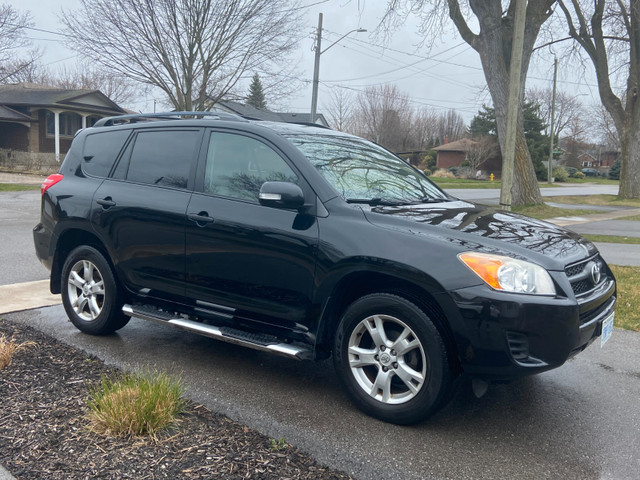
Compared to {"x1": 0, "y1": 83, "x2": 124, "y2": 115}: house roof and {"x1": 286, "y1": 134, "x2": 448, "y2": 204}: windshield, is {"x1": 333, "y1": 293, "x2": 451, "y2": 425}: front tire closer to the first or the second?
{"x1": 286, "y1": 134, "x2": 448, "y2": 204}: windshield

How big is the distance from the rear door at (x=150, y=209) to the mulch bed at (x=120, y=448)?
1.11m

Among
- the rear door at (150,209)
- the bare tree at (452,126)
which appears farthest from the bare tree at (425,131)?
the rear door at (150,209)

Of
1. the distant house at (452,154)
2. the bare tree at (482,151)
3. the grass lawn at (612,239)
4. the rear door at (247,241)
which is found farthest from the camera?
the distant house at (452,154)

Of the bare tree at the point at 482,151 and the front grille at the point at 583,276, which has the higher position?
the bare tree at the point at 482,151

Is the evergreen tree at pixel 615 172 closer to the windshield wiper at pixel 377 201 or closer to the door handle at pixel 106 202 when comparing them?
the windshield wiper at pixel 377 201

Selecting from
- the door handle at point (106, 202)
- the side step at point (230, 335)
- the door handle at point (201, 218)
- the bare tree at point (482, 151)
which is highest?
the bare tree at point (482, 151)

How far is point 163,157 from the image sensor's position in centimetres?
481

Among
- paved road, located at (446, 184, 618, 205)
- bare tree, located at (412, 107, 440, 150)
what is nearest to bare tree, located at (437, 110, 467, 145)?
bare tree, located at (412, 107, 440, 150)

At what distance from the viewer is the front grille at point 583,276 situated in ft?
11.6

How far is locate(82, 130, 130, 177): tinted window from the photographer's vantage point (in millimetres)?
5184

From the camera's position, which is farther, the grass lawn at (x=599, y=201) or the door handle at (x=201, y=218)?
the grass lawn at (x=599, y=201)

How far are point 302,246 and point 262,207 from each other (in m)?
0.46

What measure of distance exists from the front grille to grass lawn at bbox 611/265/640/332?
244 cm

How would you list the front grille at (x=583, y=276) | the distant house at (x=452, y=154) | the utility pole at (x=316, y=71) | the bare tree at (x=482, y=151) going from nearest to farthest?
the front grille at (x=583, y=276) < the utility pole at (x=316, y=71) < the bare tree at (x=482, y=151) < the distant house at (x=452, y=154)
